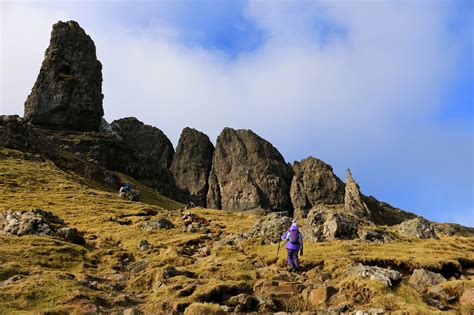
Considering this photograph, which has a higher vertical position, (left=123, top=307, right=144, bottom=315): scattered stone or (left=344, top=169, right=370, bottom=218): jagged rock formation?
(left=344, top=169, right=370, bottom=218): jagged rock formation

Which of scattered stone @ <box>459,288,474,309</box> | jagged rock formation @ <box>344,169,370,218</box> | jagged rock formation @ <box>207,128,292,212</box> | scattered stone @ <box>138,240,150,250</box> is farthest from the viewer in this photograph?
jagged rock formation @ <box>207,128,292,212</box>

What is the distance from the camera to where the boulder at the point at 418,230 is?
4544 cm

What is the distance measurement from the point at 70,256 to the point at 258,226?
16.9 m

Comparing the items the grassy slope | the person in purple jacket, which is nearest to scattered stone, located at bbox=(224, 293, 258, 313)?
the grassy slope

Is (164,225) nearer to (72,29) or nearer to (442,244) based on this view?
(442,244)

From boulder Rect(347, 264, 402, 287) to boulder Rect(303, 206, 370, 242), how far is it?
13.3 m

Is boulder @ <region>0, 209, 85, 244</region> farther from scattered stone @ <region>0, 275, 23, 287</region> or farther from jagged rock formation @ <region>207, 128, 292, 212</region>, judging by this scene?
jagged rock formation @ <region>207, 128, 292, 212</region>

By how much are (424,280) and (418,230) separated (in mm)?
22994

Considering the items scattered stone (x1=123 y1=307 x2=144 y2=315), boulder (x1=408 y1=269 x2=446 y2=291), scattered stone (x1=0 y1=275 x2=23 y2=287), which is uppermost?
boulder (x1=408 y1=269 x2=446 y2=291)

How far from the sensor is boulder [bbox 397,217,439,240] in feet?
149

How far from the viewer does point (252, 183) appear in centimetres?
18862

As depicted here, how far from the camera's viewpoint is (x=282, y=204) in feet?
602

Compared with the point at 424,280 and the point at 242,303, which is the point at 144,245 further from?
the point at 424,280

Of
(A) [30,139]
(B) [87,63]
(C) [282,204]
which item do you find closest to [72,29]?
(B) [87,63]
